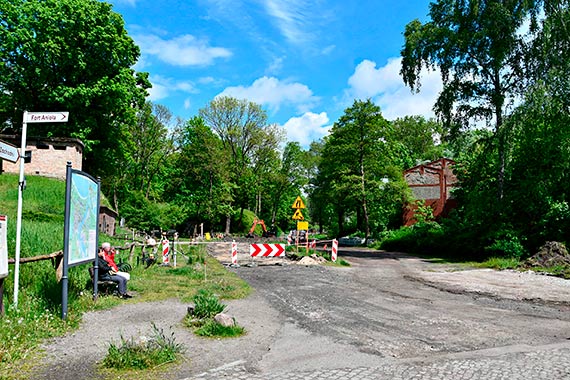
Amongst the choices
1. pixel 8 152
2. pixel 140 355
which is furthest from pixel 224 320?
pixel 8 152

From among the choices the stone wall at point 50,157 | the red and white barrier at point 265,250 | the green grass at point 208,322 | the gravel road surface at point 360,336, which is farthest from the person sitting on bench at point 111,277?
the stone wall at point 50,157

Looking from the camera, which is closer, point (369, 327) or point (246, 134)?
point (369, 327)

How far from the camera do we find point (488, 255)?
22766 mm

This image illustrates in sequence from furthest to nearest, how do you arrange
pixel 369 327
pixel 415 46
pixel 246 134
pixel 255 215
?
pixel 255 215, pixel 246 134, pixel 415 46, pixel 369 327

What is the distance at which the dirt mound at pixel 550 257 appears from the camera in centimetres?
1877

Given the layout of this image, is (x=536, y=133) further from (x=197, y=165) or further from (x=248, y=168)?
(x=248, y=168)

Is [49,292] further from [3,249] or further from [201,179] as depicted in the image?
[201,179]

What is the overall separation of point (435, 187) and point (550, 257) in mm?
26307

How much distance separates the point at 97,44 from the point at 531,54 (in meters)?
26.9

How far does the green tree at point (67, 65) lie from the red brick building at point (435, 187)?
93.0ft

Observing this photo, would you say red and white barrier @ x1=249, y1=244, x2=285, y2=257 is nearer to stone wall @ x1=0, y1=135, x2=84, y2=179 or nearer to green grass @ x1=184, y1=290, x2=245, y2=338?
green grass @ x1=184, y1=290, x2=245, y2=338

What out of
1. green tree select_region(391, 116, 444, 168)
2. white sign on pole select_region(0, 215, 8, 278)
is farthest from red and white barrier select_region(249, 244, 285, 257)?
green tree select_region(391, 116, 444, 168)

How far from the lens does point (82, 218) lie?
339 inches

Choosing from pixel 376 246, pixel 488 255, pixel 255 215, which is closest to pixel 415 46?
pixel 488 255
